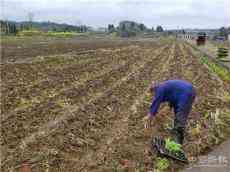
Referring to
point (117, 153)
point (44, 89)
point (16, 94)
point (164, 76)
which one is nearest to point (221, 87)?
point (164, 76)

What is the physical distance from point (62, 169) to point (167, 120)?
3.48m

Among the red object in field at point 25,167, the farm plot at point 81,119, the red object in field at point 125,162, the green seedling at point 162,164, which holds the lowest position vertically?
the green seedling at point 162,164

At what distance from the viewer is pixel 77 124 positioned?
795 centimetres

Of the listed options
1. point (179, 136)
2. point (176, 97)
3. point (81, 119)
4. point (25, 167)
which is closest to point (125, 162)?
point (179, 136)

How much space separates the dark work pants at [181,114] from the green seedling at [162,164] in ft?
2.10

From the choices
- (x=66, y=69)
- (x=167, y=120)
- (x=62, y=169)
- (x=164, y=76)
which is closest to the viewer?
(x=62, y=169)

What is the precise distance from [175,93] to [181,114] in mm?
396

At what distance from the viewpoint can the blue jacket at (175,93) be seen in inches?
242

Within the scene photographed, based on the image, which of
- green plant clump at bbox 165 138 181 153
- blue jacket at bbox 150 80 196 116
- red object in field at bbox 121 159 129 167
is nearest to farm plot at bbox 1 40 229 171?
red object in field at bbox 121 159 129 167

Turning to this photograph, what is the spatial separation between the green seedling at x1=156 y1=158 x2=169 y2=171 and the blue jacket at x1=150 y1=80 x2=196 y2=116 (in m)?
0.79

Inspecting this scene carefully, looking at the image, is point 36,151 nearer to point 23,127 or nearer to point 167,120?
point 23,127

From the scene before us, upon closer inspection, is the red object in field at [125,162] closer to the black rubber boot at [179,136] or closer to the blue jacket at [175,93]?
the blue jacket at [175,93]

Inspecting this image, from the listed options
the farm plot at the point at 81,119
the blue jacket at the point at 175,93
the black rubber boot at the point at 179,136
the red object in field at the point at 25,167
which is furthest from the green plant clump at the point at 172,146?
the red object in field at the point at 25,167

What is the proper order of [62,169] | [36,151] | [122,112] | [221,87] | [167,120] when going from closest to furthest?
[62,169], [36,151], [167,120], [122,112], [221,87]
